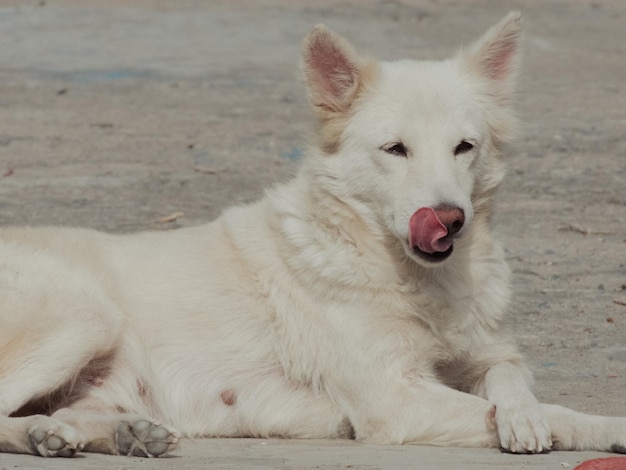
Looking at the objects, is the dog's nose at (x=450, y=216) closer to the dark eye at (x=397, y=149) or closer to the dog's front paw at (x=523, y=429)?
the dark eye at (x=397, y=149)

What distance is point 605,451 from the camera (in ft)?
17.2

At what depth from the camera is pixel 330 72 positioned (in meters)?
6.12

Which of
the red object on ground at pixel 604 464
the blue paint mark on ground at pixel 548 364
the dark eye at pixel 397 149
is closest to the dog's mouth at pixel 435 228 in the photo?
the dark eye at pixel 397 149

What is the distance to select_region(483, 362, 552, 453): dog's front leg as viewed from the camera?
17.0 feet

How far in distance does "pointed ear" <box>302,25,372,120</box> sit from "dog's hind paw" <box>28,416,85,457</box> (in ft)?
6.65

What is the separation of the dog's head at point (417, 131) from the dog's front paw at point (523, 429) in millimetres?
768

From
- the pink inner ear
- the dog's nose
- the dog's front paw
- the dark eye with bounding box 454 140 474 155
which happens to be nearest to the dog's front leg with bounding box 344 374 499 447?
the dog's front paw

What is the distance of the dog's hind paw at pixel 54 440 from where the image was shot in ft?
16.6

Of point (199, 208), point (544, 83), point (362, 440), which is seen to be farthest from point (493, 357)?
point (544, 83)

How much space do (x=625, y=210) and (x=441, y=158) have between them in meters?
5.05

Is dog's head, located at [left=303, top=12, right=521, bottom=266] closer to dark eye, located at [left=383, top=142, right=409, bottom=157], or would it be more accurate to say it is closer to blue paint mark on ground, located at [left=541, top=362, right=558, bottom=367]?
dark eye, located at [left=383, top=142, right=409, bottom=157]

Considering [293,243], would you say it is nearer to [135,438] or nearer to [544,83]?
[135,438]

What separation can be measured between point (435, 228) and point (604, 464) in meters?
1.28

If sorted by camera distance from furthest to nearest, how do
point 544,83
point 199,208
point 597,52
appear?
point 597,52 → point 544,83 → point 199,208
